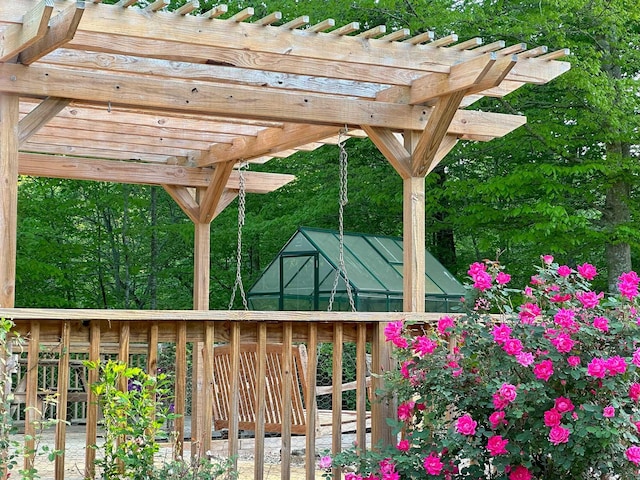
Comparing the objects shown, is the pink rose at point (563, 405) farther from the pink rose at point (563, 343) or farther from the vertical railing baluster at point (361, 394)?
the vertical railing baluster at point (361, 394)

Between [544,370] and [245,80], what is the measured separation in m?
3.30

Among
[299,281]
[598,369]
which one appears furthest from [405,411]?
[299,281]

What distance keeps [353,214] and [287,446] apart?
37.0 feet

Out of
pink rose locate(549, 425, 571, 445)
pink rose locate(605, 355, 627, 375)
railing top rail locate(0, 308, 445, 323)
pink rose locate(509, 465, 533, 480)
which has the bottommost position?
pink rose locate(509, 465, 533, 480)

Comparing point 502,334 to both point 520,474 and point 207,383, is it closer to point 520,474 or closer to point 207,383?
point 520,474

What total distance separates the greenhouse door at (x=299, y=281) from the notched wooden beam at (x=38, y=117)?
5.16m

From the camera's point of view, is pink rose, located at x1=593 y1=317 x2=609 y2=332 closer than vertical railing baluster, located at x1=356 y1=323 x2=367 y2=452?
Yes

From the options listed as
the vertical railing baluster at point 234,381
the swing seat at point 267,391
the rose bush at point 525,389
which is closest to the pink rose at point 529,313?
the rose bush at point 525,389

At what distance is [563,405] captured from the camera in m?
4.05

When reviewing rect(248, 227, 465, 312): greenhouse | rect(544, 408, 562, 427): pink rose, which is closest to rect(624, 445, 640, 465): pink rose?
rect(544, 408, 562, 427): pink rose

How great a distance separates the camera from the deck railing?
12.4 feet

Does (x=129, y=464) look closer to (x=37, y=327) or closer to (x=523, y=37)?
(x=37, y=327)

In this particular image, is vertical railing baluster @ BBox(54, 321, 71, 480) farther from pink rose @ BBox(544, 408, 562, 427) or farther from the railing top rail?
pink rose @ BBox(544, 408, 562, 427)

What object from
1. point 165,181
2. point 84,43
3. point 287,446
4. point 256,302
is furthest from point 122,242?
point 287,446
